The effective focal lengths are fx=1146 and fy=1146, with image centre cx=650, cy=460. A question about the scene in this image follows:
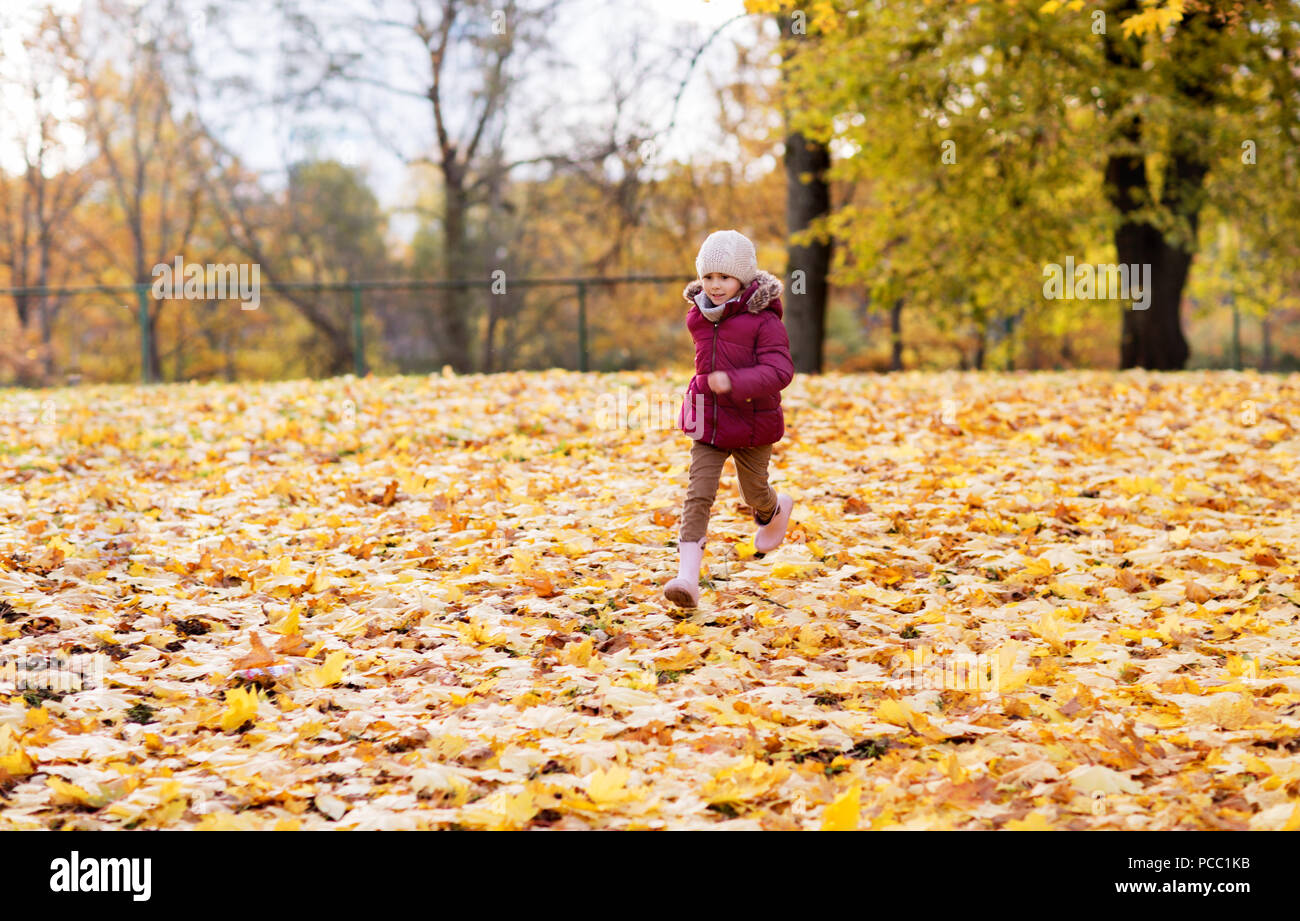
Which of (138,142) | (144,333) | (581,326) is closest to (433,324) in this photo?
(581,326)

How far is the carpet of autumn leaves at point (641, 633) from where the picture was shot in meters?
3.16

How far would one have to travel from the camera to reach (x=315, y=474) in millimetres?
7520

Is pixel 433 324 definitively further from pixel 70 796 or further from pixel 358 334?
pixel 70 796

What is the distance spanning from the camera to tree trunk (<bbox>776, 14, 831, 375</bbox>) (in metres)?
14.5

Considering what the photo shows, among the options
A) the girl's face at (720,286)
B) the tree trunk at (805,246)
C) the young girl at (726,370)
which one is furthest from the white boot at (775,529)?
the tree trunk at (805,246)

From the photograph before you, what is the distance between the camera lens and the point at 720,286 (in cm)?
457

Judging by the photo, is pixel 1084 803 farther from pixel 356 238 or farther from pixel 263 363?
pixel 263 363

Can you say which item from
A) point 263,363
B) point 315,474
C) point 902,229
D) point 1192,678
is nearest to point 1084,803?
point 1192,678

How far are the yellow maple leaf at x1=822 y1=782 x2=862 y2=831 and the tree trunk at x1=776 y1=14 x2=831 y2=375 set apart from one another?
11.6 meters

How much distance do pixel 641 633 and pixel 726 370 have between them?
112cm

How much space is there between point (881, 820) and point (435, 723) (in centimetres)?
148

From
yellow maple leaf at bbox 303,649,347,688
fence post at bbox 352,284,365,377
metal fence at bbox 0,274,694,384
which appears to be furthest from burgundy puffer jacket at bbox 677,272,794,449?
fence post at bbox 352,284,365,377

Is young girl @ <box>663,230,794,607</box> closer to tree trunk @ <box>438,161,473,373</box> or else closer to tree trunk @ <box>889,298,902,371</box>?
tree trunk @ <box>438,161,473,373</box>

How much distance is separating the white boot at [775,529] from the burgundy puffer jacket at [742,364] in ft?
1.93
